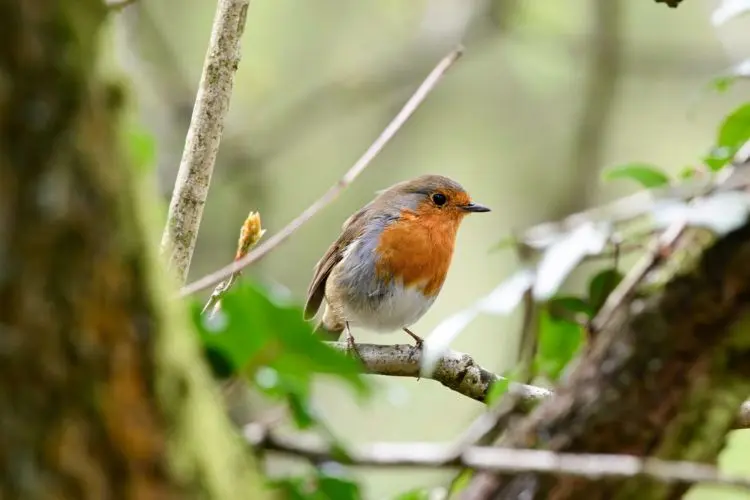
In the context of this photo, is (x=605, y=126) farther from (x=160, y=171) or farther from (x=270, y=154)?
(x=160, y=171)

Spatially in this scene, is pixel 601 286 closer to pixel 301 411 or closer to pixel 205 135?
pixel 301 411

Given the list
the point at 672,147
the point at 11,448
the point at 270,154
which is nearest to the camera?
the point at 11,448

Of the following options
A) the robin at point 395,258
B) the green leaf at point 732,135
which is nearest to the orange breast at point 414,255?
the robin at point 395,258

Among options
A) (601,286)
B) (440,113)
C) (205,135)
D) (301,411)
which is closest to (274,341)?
(301,411)

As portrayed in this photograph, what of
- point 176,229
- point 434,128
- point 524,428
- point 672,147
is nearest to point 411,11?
point 434,128

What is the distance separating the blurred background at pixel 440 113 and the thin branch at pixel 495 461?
445 centimetres

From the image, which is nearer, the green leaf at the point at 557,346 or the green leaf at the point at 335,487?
the green leaf at the point at 335,487

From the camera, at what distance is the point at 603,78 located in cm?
550

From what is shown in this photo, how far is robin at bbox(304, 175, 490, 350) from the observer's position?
4.34 metres

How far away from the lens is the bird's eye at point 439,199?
4651 mm

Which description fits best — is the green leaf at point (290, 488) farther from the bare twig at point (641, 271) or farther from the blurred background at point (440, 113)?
the blurred background at point (440, 113)

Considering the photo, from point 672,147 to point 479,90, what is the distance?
4.99 ft

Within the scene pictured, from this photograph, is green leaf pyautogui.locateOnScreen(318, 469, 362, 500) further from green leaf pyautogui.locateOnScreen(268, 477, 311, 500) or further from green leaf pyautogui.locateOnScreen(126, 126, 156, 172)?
green leaf pyautogui.locateOnScreen(126, 126, 156, 172)

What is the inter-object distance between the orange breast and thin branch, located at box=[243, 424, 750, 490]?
334cm
